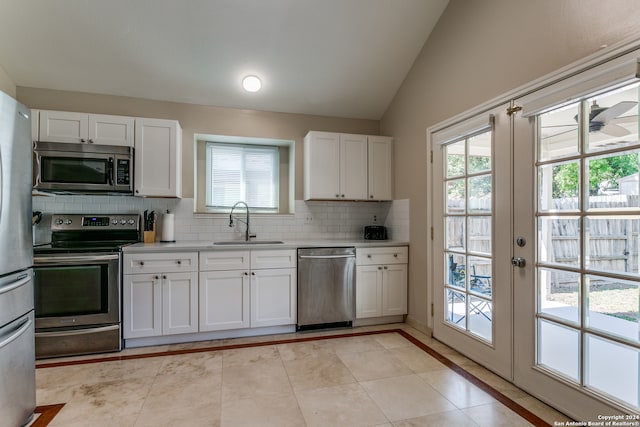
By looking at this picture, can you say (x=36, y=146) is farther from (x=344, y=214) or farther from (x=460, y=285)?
(x=460, y=285)

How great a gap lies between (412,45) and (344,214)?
202 cm

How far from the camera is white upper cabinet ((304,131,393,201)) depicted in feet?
12.0

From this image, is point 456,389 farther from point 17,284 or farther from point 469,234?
point 17,284

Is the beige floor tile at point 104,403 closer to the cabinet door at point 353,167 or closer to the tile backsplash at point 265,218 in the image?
the tile backsplash at point 265,218

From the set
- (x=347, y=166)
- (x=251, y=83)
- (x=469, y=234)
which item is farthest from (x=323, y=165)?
(x=469, y=234)

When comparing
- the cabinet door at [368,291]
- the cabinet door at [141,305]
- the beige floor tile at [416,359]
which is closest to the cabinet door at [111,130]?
the cabinet door at [141,305]

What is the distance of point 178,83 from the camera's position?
3330 mm

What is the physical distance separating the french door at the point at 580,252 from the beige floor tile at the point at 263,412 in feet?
5.05

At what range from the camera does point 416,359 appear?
2637mm

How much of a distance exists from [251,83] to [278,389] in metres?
2.89

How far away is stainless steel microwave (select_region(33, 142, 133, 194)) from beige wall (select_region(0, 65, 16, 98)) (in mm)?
720

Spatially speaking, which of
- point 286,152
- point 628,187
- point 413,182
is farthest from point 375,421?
point 286,152

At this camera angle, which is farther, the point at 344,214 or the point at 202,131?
the point at 344,214

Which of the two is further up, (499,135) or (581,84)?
(581,84)
